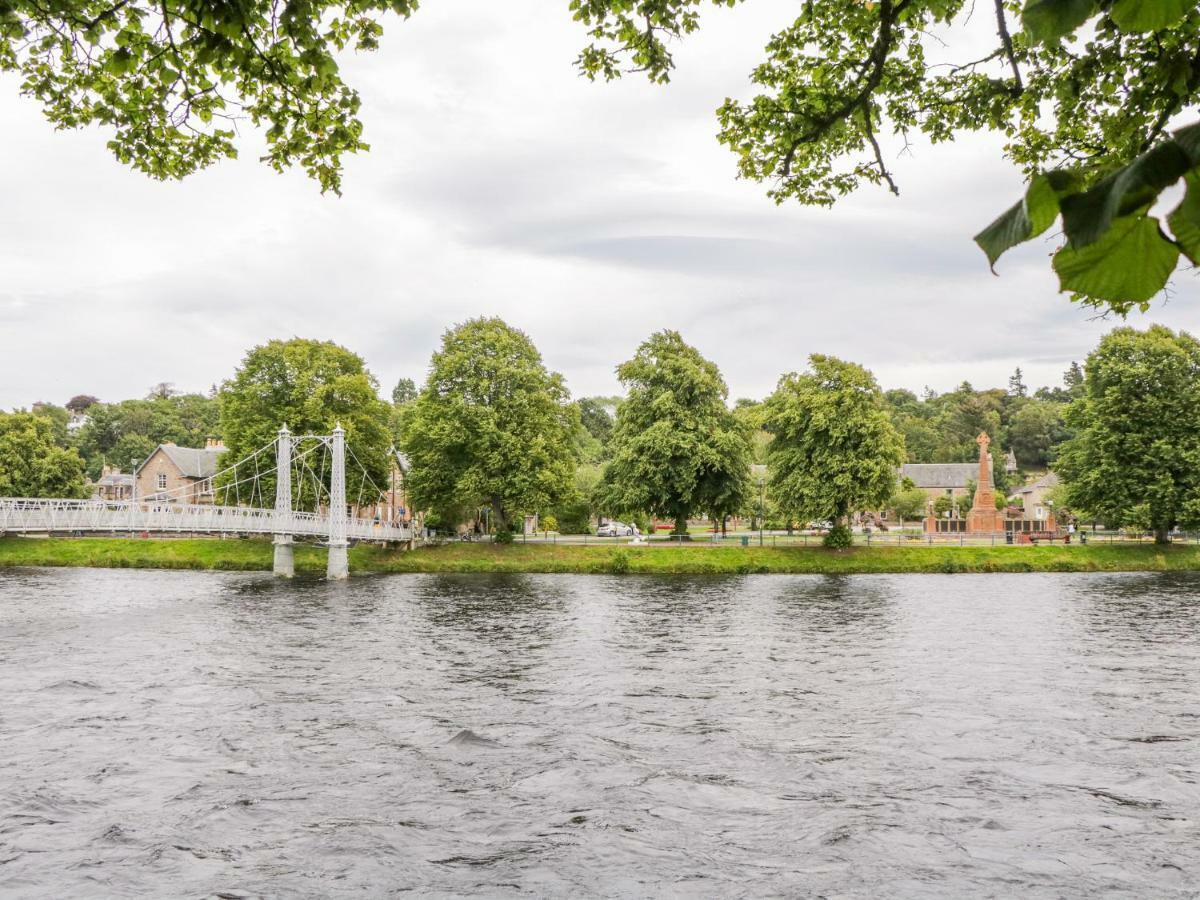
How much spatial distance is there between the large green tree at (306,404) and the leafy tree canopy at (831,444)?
94.7ft

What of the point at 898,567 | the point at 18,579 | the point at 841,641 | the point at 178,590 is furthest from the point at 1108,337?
A: the point at 18,579

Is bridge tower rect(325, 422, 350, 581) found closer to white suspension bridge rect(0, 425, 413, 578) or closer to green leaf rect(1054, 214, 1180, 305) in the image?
white suspension bridge rect(0, 425, 413, 578)

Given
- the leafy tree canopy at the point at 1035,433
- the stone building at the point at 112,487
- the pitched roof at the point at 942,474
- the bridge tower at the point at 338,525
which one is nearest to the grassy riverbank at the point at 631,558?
the bridge tower at the point at 338,525

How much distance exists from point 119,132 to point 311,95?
178 centimetres

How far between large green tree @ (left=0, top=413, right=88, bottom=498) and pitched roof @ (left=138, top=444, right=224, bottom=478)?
1981 centimetres

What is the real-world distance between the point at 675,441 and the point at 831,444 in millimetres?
10140

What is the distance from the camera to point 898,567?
55188 mm

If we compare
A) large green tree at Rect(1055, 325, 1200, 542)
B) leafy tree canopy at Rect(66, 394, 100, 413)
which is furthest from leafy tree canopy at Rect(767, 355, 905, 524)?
leafy tree canopy at Rect(66, 394, 100, 413)

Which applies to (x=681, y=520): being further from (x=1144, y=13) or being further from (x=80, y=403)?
(x=80, y=403)

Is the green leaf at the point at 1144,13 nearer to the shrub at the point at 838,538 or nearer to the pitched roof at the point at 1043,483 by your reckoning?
the shrub at the point at 838,538

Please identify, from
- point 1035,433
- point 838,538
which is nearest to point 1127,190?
point 838,538

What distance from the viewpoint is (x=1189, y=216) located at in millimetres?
1209

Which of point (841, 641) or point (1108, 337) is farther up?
point (1108, 337)

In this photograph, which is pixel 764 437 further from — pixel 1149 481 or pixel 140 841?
pixel 140 841
